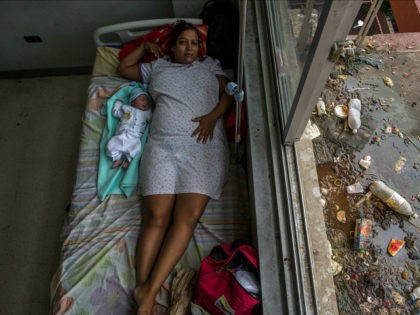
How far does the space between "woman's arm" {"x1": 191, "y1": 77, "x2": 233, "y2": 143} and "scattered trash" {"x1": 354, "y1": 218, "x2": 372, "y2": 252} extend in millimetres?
824

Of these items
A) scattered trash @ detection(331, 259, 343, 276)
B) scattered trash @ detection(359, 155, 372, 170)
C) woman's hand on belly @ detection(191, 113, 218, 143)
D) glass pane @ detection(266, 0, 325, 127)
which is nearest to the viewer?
glass pane @ detection(266, 0, 325, 127)

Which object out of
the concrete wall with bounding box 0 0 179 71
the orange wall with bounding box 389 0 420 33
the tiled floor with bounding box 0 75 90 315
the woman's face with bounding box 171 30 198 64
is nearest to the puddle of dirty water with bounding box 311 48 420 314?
the orange wall with bounding box 389 0 420 33

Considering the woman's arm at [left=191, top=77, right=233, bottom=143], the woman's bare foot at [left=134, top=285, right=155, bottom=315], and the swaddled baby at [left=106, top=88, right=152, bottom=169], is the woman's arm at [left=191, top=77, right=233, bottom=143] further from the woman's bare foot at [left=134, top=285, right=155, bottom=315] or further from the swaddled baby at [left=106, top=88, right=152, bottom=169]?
the woman's bare foot at [left=134, top=285, right=155, bottom=315]

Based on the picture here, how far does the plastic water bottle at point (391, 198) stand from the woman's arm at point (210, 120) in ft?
2.75

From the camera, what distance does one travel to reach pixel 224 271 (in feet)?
3.97

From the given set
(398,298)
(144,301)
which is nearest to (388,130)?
(398,298)

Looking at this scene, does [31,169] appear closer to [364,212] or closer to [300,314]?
[300,314]

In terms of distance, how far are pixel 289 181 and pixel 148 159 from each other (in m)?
0.73

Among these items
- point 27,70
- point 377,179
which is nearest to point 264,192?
point 377,179

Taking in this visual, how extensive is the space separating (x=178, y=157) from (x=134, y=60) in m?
0.82

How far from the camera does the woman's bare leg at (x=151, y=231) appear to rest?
1366 millimetres

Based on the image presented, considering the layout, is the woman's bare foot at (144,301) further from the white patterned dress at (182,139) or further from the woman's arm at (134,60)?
the woman's arm at (134,60)

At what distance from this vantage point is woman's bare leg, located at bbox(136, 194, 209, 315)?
1263mm

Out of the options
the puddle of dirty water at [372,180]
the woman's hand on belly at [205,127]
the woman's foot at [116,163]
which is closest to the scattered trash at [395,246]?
the puddle of dirty water at [372,180]
